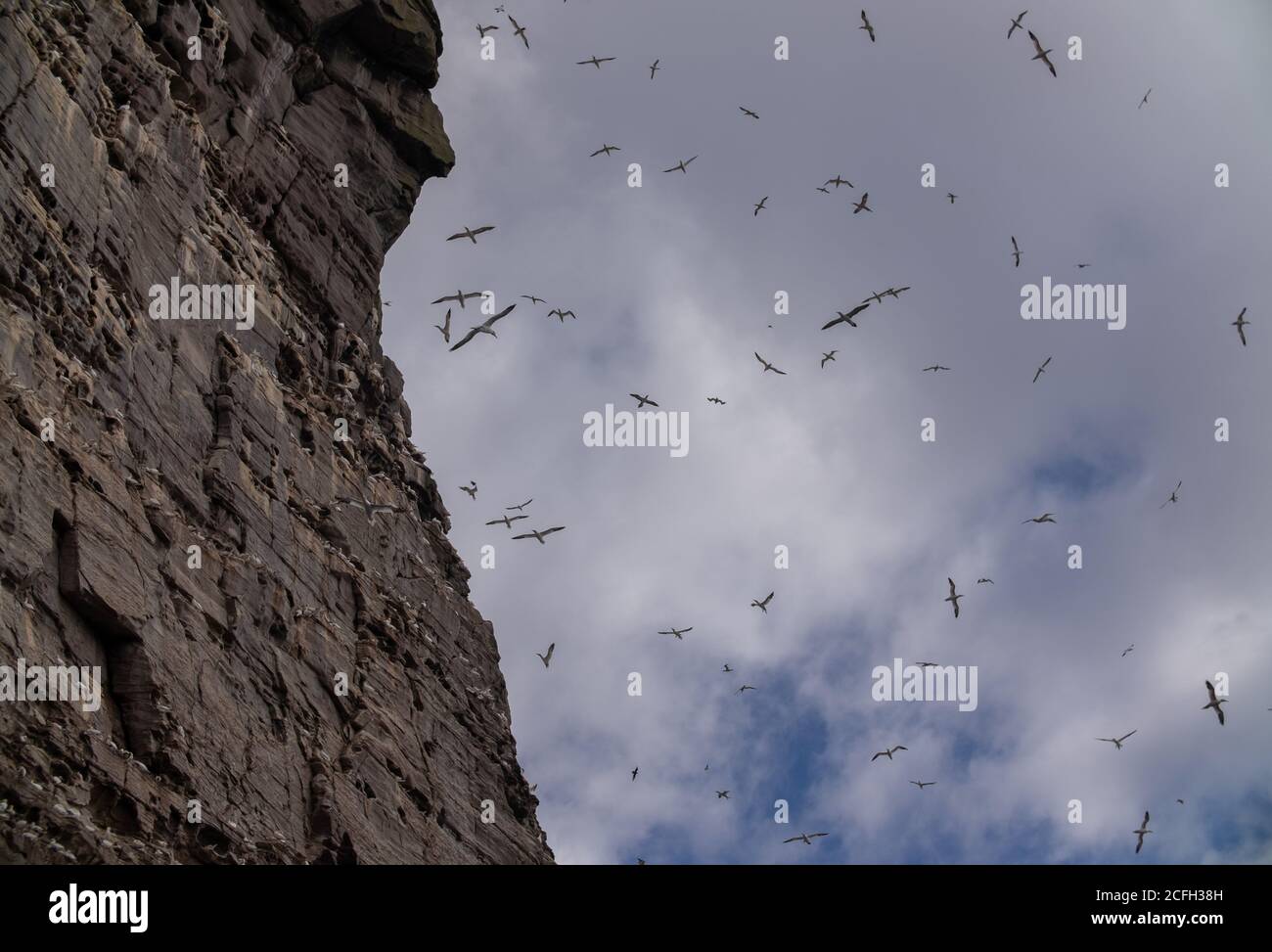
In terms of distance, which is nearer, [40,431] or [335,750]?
[40,431]

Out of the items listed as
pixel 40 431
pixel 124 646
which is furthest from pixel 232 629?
pixel 40 431

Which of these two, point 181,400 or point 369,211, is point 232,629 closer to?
point 181,400

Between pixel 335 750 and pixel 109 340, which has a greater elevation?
pixel 109 340
